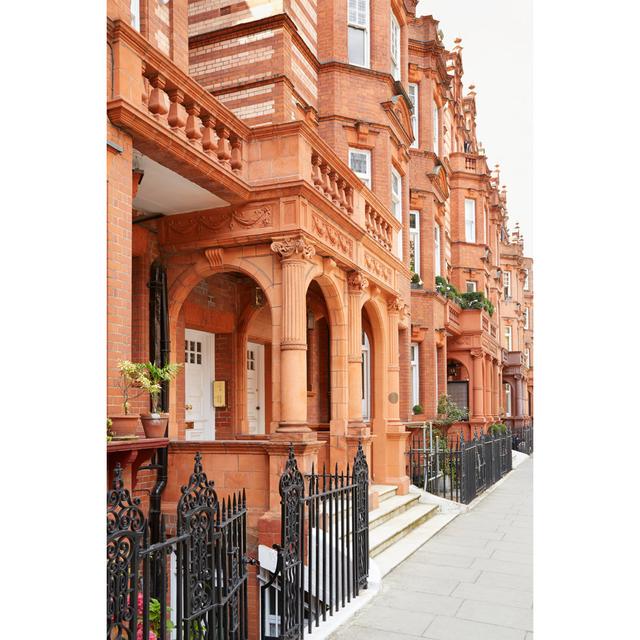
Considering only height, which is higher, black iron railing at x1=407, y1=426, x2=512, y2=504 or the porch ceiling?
the porch ceiling

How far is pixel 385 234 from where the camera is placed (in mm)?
13266

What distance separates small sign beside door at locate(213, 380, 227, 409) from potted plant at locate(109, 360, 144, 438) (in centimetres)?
528

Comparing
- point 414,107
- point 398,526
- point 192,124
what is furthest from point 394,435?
point 414,107

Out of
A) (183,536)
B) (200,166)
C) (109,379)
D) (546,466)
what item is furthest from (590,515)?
(200,166)

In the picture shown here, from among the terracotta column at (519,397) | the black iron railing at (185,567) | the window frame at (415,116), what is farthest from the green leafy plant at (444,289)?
the terracotta column at (519,397)

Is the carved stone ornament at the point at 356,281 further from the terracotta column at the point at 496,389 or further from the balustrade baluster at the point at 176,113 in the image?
the terracotta column at the point at 496,389

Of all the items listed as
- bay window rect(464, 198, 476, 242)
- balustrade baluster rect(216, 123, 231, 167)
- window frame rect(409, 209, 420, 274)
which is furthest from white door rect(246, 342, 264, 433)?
bay window rect(464, 198, 476, 242)

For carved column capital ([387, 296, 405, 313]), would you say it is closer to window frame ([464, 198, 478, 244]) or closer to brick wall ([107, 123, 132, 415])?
brick wall ([107, 123, 132, 415])

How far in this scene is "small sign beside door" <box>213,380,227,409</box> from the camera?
11445mm

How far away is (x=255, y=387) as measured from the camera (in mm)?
13258

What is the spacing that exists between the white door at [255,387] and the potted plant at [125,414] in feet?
21.8

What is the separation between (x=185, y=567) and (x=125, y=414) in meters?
2.38

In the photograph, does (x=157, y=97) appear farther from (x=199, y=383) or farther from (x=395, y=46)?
(x=395, y=46)

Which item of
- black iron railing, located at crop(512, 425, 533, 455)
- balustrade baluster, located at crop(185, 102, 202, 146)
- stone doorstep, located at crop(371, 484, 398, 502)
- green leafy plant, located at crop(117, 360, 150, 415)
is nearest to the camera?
green leafy plant, located at crop(117, 360, 150, 415)
